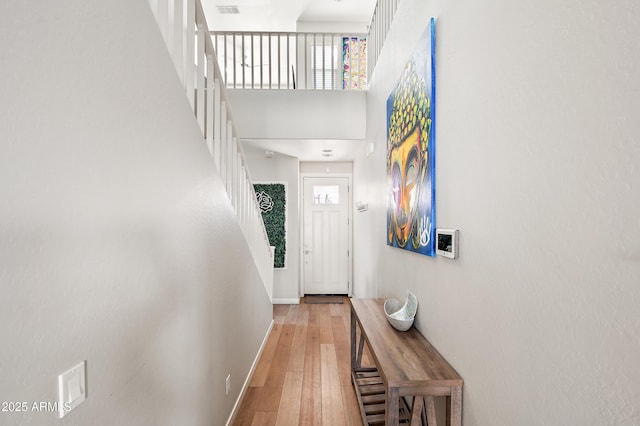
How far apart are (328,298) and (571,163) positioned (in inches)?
201

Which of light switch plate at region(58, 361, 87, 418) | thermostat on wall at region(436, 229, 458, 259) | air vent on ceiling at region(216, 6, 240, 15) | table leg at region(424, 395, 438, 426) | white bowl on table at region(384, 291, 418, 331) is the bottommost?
table leg at region(424, 395, 438, 426)

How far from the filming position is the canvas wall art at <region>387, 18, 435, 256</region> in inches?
63.7

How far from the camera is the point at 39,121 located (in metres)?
0.68

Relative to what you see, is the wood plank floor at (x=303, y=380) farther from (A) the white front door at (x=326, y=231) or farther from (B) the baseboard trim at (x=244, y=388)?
(A) the white front door at (x=326, y=231)

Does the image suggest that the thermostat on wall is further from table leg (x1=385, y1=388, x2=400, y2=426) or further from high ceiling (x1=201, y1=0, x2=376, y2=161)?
high ceiling (x1=201, y1=0, x2=376, y2=161)

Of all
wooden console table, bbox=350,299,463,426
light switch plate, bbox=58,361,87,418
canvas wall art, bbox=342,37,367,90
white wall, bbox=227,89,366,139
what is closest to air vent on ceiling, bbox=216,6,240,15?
canvas wall art, bbox=342,37,367,90

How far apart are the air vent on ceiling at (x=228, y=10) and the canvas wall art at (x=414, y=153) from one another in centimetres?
411

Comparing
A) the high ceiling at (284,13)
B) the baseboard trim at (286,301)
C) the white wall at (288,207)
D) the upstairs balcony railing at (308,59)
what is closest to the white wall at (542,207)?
the upstairs balcony railing at (308,59)

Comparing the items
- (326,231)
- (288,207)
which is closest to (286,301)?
(326,231)

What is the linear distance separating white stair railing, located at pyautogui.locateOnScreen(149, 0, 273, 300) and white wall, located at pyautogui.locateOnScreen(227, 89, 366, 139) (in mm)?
1258

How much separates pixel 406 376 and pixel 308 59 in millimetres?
5174

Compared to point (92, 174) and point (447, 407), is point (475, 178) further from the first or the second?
point (92, 174)

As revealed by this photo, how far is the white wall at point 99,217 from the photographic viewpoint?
641 mm

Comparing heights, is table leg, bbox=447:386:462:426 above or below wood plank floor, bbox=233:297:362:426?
above
